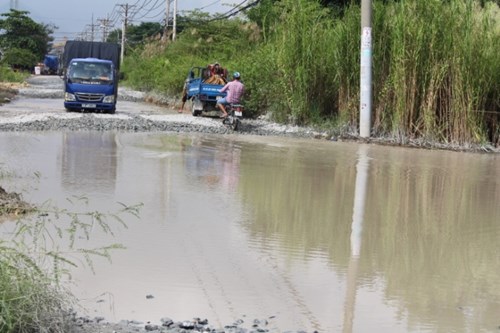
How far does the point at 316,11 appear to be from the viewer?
2147 cm

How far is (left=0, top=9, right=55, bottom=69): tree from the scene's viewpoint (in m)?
88.9

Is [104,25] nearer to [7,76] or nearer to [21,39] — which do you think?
[21,39]

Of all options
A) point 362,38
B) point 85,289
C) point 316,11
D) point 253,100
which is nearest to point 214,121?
point 253,100

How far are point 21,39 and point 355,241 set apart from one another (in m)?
93.8

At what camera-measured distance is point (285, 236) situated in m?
7.74

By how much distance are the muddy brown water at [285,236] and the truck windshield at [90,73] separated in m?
9.83

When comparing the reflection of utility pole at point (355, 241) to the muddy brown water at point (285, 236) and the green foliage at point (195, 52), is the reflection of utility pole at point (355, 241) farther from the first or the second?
the green foliage at point (195, 52)

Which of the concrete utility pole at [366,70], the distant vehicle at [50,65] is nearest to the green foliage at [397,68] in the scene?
the concrete utility pole at [366,70]

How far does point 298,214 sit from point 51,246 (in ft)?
10.6

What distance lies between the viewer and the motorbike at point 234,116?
19922 mm

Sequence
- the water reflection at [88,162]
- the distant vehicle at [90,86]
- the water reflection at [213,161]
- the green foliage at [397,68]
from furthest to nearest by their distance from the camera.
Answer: the distant vehicle at [90,86]
the green foliage at [397,68]
the water reflection at [213,161]
the water reflection at [88,162]

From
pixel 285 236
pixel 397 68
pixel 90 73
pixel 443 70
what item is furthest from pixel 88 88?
pixel 285 236

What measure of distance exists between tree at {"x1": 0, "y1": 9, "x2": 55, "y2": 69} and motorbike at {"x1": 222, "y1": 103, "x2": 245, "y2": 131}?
232 ft

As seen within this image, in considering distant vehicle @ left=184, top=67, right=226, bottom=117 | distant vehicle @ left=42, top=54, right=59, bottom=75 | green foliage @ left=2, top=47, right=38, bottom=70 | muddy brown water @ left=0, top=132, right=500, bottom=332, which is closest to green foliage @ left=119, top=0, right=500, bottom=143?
distant vehicle @ left=184, top=67, right=226, bottom=117
